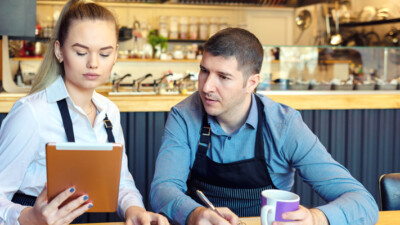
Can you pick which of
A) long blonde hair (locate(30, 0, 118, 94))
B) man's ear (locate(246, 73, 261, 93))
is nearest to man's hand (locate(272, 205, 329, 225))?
man's ear (locate(246, 73, 261, 93))

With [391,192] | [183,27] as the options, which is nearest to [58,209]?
[391,192]

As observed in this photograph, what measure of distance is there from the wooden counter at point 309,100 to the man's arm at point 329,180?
59.3 inches

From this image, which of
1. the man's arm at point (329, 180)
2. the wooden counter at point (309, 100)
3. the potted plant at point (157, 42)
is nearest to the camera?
the man's arm at point (329, 180)

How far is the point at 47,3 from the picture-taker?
7105mm

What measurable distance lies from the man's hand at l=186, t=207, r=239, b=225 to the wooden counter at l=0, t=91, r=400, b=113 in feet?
6.01

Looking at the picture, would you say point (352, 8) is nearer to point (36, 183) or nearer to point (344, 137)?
point (344, 137)

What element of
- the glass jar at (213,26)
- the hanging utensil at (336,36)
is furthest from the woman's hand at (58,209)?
the glass jar at (213,26)

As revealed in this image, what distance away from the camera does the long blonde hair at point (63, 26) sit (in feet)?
5.44

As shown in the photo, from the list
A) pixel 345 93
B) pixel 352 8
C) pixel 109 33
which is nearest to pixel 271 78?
pixel 345 93

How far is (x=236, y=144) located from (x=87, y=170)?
75 cm

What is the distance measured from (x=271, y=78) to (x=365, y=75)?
0.85 meters

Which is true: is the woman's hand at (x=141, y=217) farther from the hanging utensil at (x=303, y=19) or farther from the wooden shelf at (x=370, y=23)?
the hanging utensil at (x=303, y=19)

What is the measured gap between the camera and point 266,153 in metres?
1.81

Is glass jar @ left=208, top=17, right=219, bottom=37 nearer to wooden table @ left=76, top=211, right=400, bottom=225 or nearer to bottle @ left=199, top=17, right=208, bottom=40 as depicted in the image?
bottle @ left=199, top=17, right=208, bottom=40
